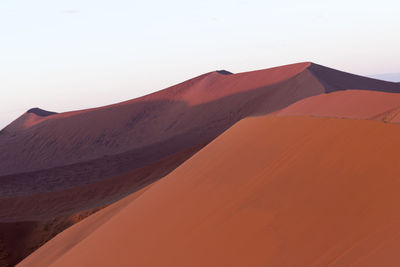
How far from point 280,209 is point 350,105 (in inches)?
644

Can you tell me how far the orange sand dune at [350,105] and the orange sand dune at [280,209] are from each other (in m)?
10.7

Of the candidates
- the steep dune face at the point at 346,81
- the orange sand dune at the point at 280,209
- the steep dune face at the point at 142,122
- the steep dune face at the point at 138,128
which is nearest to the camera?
the orange sand dune at the point at 280,209

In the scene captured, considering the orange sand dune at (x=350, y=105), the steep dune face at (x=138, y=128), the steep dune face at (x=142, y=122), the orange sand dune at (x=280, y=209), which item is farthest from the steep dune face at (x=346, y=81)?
the orange sand dune at (x=280, y=209)

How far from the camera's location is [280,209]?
16.5 ft

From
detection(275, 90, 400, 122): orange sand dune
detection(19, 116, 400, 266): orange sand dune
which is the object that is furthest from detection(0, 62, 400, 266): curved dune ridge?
detection(19, 116, 400, 266): orange sand dune

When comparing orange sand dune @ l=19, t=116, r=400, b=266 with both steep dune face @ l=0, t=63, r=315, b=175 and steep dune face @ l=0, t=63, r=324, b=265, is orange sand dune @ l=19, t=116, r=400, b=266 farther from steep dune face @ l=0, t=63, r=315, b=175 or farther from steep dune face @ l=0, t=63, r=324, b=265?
steep dune face @ l=0, t=63, r=315, b=175

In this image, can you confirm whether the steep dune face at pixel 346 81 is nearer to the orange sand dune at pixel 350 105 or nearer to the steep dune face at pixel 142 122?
the steep dune face at pixel 142 122

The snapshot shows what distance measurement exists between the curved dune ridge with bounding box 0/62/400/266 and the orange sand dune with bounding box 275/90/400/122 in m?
0.07

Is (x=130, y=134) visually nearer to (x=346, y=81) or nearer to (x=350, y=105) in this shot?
(x=346, y=81)

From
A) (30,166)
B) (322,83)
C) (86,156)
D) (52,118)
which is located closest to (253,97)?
(322,83)

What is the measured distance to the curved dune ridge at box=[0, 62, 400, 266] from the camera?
62.6 ft

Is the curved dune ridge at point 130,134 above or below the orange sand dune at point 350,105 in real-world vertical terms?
below

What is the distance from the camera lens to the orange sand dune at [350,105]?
17750 millimetres

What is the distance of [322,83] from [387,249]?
31836 mm
